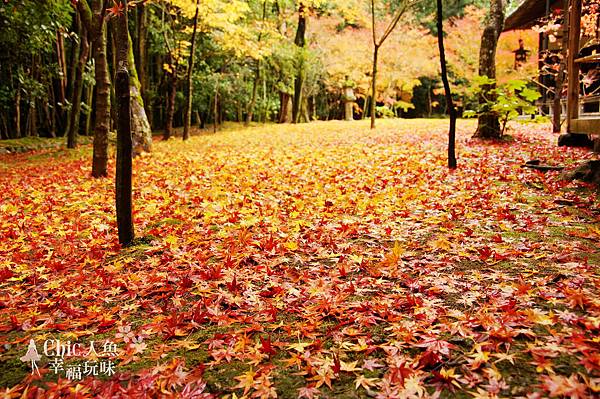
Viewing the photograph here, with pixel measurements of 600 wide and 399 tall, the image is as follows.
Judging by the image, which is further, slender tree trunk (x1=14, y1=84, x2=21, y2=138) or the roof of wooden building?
the roof of wooden building

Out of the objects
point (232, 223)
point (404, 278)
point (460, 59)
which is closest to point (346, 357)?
point (404, 278)

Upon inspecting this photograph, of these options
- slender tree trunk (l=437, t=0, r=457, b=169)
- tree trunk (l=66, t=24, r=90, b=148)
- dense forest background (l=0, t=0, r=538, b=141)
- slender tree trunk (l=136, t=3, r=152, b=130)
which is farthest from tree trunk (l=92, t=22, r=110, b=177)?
slender tree trunk (l=136, t=3, r=152, b=130)

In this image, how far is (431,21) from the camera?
2980 centimetres

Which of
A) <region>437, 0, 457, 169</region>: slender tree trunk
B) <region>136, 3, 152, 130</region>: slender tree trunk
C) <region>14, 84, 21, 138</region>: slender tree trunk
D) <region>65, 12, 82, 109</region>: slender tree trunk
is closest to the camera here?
<region>437, 0, 457, 169</region>: slender tree trunk

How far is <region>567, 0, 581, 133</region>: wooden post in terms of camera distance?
668 centimetres

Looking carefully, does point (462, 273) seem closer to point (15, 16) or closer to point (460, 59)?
point (15, 16)

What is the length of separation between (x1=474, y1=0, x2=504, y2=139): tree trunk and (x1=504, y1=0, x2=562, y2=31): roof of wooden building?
5.43 meters

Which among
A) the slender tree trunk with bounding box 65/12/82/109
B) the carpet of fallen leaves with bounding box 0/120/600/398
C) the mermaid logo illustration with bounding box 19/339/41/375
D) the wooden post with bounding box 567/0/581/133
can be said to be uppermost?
the slender tree trunk with bounding box 65/12/82/109

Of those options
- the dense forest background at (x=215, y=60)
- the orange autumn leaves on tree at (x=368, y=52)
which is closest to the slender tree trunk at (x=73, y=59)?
the dense forest background at (x=215, y=60)

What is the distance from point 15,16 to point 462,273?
1252cm

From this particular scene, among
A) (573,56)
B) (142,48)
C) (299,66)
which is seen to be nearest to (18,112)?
(142,48)

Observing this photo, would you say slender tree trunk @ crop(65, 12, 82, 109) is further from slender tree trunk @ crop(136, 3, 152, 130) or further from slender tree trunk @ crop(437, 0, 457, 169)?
slender tree trunk @ crop(437, 0, 457, 169)

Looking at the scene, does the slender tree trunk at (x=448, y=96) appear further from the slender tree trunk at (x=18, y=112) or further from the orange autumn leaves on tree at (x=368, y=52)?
the orange autumn leaves on tree at (x=368, y=52)

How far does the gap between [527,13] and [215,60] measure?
14135 millimetres
